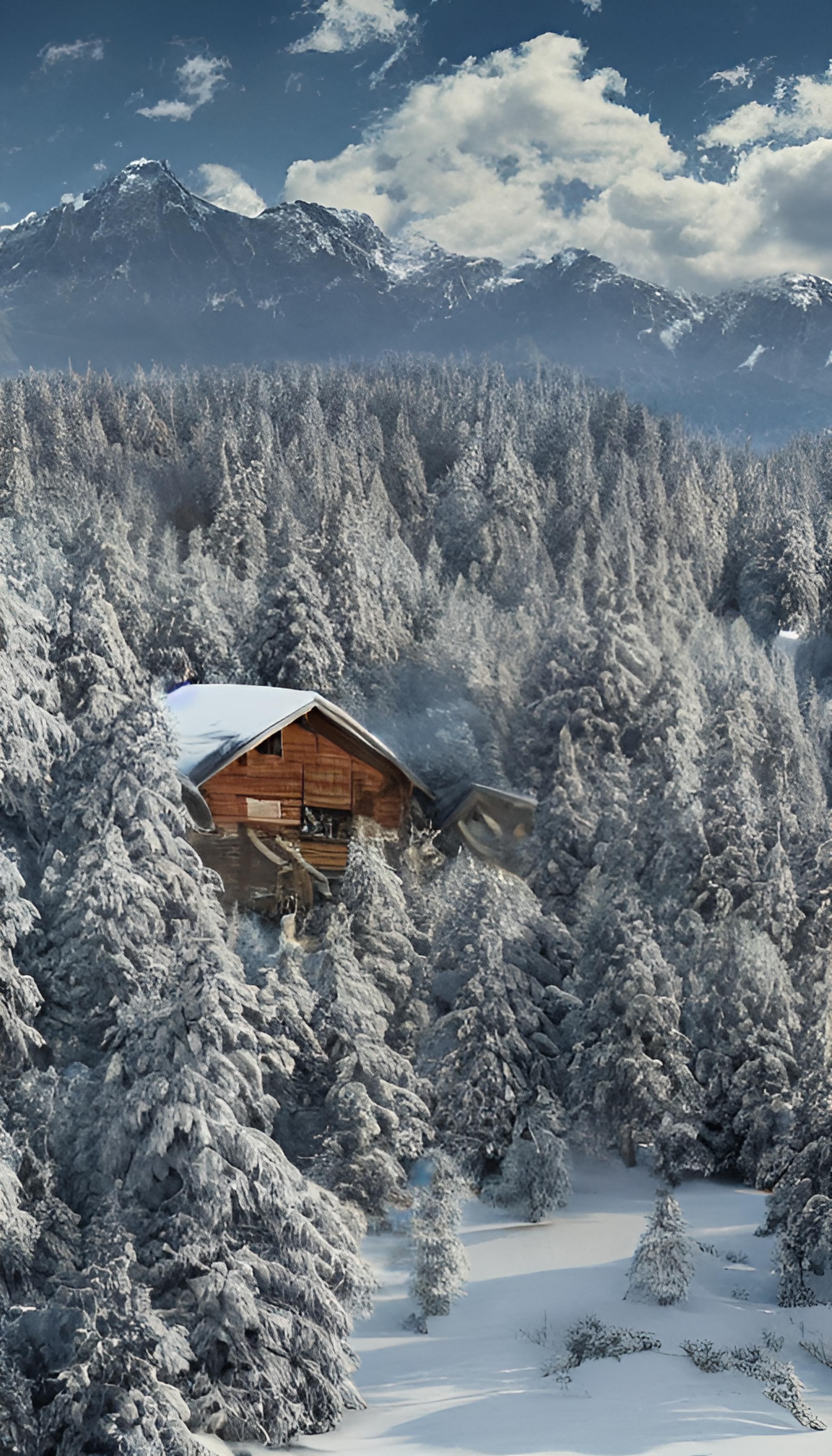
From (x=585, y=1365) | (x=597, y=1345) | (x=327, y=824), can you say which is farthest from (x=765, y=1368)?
(x=327, y=824)

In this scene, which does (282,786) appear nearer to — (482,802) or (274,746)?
(274,746)

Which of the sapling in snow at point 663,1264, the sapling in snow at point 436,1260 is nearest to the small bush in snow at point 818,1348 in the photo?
the sapling in snow at point 663,1264

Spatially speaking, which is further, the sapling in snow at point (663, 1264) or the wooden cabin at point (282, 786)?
the wooden cabin at point (282, 786)

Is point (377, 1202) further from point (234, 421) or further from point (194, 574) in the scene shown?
point (234, 421)

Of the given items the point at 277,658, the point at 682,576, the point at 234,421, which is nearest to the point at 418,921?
the point at 277,658

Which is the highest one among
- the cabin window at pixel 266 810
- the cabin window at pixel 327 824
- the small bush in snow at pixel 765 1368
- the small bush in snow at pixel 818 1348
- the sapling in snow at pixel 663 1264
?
the cabin window at pixel 266 810

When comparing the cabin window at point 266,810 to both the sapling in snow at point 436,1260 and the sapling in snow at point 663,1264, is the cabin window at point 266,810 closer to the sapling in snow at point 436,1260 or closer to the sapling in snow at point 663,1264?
the sapling in snow at point 436,1260
